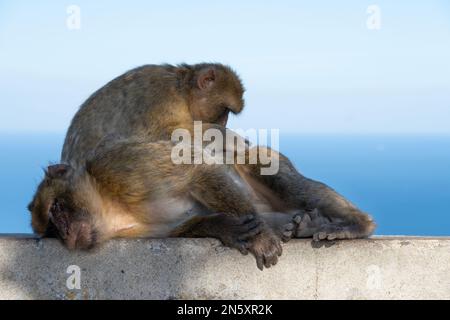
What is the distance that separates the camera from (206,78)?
15.0 feet

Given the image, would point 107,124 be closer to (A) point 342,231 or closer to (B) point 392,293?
(A) point 342,231

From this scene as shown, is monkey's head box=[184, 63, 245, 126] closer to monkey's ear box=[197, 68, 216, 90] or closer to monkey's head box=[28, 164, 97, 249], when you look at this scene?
monkey's ear box=[197, 68, 216, 90]

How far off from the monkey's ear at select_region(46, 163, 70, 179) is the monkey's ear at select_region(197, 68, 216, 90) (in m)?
1.66

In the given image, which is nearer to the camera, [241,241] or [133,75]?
[241,241]

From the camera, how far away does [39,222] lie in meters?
2.95

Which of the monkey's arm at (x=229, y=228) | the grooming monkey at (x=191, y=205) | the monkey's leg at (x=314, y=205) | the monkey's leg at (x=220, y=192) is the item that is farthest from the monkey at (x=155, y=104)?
the monkey's arm at (x=229, y=228)

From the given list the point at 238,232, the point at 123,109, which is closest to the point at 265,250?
the point at 238,232

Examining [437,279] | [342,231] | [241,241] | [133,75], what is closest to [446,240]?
[437,279]

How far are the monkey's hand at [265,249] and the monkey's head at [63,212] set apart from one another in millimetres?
690

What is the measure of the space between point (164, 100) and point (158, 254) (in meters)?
1.55

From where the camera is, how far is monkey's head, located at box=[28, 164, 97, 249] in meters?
2.91

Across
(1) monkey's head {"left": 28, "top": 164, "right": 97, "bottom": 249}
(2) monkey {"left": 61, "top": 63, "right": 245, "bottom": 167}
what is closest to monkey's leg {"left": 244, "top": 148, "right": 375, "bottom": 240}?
(2) monkey {"left": 61, "top": 63, "right": 245, "bottom": 167}

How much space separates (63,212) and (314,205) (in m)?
1.20

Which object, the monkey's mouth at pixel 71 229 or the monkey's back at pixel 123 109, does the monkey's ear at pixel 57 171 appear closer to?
the monkey's mouth at pixel 71 229
